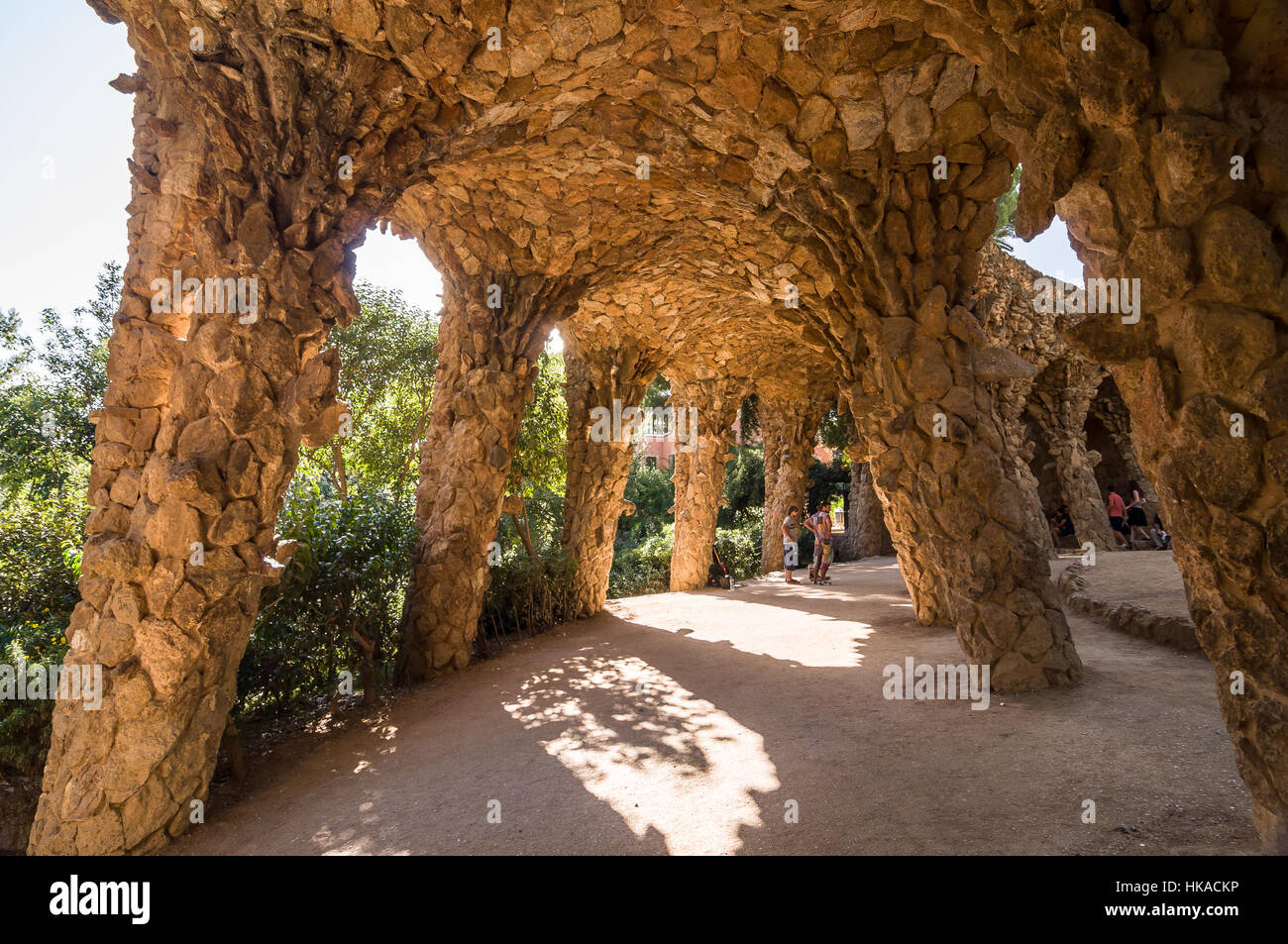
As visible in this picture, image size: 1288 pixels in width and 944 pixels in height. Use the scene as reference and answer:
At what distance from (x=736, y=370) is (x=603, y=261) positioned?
5839 mm

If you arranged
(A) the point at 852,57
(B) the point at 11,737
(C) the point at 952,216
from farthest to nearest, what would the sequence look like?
(C) the point at 952,216 → (A) the point at 852,57 → (B) the point at 11,737

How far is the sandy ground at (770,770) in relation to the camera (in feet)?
7.61

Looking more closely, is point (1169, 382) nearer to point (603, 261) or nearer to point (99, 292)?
point (603, 261)

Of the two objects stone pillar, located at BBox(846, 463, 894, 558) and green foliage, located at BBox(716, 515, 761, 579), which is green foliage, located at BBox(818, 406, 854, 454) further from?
green foliage, located at BBox(716, 515, 761, 579)

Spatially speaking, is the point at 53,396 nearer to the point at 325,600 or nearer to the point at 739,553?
the point at 325,600

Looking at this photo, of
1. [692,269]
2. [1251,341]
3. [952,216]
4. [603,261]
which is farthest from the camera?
[692,269]

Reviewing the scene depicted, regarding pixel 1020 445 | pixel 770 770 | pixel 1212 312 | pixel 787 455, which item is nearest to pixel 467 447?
pixel 770 770

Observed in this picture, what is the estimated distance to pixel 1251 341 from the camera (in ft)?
5.04

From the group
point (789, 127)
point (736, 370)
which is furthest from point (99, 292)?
point (789, 127)

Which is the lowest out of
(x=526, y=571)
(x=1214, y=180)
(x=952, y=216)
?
(x=526, y=571)

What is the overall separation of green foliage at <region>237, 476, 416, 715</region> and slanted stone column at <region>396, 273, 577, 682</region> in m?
0.32

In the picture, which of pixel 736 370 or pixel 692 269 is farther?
pixel 736 370

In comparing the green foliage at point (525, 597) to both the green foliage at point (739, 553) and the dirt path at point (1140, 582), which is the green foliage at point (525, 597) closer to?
the dirt path at point (1140, 582)

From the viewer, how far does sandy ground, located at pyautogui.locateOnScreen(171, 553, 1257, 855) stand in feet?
7.61
